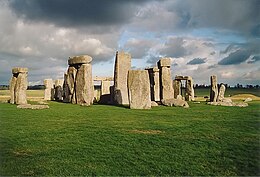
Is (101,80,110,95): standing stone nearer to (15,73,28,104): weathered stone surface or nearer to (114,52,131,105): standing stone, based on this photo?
(114,52,131,105): standing stone

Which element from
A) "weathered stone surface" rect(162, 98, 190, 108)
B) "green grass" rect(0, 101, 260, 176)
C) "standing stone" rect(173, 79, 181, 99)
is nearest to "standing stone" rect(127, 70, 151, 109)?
"weathered stone surface" rect(162, 98, 190, 108)

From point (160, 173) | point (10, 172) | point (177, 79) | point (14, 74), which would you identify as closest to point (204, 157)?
point (160, 173)

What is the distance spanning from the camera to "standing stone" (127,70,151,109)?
17.7 m

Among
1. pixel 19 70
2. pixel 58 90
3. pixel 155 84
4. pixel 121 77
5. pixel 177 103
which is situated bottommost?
pixel 177 103

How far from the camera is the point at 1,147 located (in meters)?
8.04

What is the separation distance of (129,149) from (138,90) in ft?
33.8

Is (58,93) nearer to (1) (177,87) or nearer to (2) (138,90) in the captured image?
(1) (177,87)

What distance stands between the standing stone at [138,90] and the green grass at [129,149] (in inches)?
248

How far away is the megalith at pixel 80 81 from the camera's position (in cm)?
2162

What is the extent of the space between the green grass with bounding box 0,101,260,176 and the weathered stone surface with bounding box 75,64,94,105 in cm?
1009

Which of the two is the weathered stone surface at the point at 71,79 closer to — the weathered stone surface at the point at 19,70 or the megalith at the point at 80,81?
the megalith at the point at 80,81

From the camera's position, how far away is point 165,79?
25250 millimetres

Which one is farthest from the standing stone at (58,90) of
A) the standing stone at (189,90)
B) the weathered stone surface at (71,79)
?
the standing stone at (189,90)

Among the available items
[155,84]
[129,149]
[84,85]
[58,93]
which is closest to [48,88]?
[58,93]
